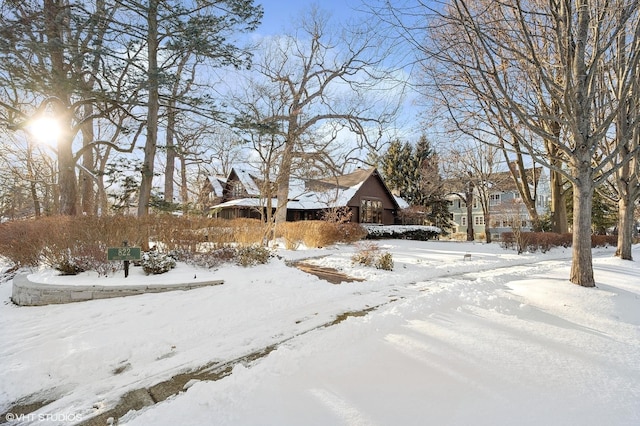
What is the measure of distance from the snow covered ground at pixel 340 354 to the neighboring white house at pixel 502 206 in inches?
935

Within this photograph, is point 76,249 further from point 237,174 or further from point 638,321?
point 237,174

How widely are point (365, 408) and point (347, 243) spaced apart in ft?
49.3

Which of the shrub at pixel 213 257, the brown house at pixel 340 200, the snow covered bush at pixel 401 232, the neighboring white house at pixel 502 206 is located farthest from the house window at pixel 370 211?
the shrub at pixel 213 257

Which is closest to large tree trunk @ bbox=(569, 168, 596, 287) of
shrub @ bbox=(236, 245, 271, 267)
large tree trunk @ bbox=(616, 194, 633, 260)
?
shrub @ bbox=(236, 245, 271, 267)

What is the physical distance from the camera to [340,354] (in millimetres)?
3549

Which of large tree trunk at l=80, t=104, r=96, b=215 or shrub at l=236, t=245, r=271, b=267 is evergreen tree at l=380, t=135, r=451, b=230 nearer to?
large tree trunk at l=80, t=104, r=96, b=215

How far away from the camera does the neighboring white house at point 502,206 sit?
27.6m

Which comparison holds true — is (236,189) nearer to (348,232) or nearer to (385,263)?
(348,232)

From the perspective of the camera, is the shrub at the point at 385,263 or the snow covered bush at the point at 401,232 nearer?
the shrub at the point at 385,263

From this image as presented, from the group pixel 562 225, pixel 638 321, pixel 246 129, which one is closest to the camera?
pixel 638 321

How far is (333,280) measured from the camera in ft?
25.3

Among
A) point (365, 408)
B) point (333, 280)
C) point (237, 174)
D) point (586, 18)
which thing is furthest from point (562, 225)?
point (237, 174)

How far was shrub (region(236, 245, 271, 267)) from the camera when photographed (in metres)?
8.08

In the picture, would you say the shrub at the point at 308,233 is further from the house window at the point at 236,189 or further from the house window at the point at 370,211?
the house window at the point at 236,189
